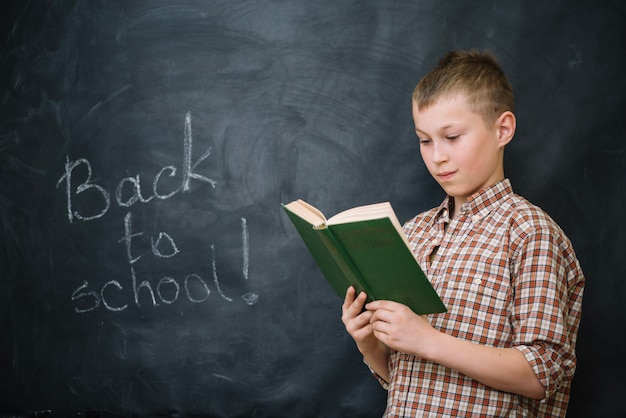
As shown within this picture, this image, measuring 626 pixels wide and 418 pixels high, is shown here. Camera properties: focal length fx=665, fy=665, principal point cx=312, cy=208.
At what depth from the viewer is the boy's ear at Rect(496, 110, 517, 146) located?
1219 mm

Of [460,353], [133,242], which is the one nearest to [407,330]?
[460,353]

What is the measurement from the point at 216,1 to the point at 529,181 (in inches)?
36.4

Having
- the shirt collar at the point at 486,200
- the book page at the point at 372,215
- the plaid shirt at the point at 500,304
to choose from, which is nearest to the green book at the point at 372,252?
the book page at the point at 372,215

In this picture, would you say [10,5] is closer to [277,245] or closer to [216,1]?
[216,1]

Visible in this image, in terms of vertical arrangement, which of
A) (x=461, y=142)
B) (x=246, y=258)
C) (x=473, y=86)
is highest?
(x=473, y=86)

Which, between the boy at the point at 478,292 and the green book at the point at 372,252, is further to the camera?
the boy at the point at 478,292

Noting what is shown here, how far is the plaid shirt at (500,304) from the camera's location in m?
1.07

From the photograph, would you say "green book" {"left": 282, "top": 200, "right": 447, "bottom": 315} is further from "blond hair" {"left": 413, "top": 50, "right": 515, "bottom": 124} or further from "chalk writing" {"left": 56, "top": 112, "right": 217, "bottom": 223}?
"chalk writing" {"left": 56, "top": 112, "right": 217, "bottom": 223}

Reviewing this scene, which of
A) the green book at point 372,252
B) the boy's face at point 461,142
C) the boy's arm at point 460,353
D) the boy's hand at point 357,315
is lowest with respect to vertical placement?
the boy's arm at point 460,353

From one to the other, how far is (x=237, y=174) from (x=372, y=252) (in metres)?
0.82

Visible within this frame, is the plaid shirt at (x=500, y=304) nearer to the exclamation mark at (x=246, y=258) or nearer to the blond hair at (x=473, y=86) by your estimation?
the blond hair at (x=473, y=86)

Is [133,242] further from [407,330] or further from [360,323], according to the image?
[407,330]

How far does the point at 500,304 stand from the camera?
112 cm

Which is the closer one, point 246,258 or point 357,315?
point 357,315
